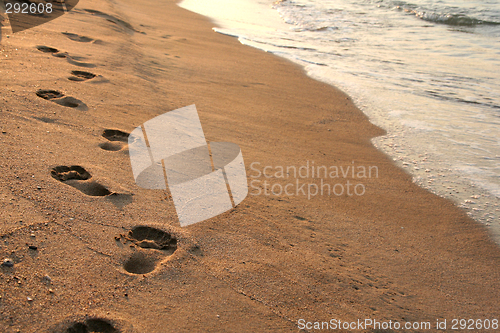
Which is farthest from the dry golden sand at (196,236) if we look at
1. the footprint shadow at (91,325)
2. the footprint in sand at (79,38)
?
the footprint in sand at (79,38)

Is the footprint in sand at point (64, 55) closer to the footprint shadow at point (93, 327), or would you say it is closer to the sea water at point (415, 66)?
the footprint shadow at point (93, 327)

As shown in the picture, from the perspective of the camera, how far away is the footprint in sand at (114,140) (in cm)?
259

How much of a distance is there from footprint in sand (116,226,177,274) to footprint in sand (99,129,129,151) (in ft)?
2.98

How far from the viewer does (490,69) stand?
636 cm

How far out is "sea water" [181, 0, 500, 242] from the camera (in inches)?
129

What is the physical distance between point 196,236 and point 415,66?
5.91m

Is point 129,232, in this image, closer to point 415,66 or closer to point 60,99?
point 60,99

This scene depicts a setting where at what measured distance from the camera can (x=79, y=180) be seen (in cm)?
213

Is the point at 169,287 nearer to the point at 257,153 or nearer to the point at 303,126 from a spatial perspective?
the point at 257,153

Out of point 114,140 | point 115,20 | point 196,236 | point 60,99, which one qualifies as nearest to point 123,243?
point 196,236

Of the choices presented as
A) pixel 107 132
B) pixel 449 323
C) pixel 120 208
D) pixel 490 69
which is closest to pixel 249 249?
pixel 120 208

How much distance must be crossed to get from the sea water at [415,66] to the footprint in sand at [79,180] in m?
2.55

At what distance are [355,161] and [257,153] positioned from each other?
3.04ft

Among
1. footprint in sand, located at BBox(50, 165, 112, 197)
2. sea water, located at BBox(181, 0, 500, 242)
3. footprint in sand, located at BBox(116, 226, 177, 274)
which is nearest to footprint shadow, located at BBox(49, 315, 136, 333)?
footprint in sand, located at BBox(116, 226, 177, 274)
